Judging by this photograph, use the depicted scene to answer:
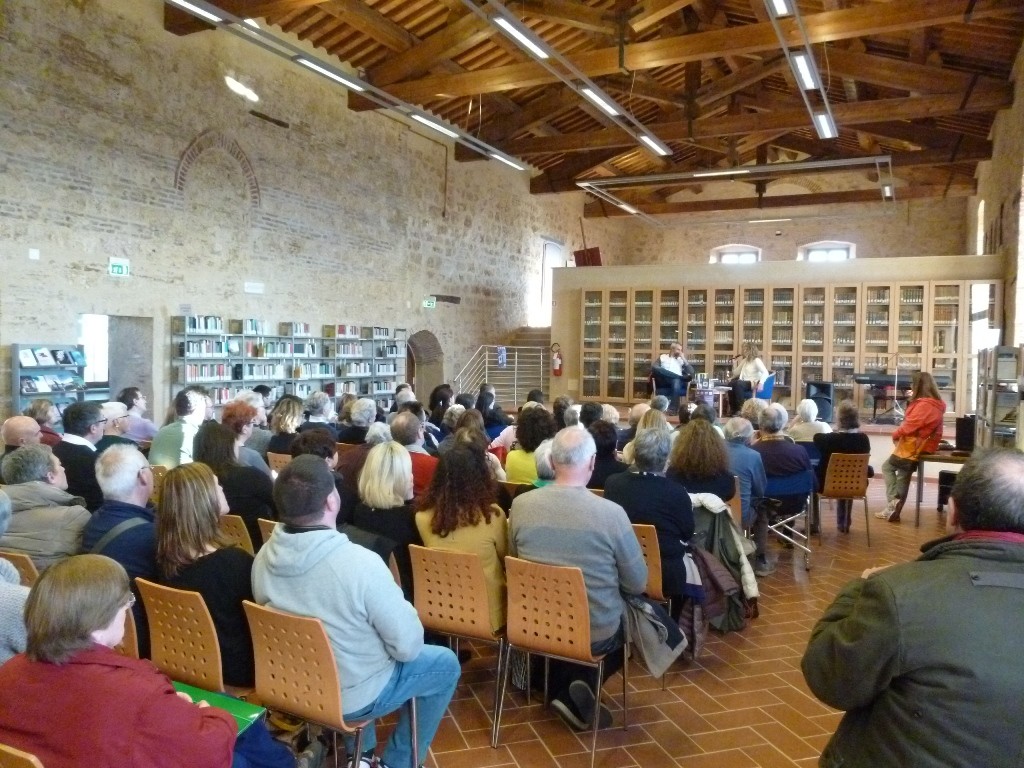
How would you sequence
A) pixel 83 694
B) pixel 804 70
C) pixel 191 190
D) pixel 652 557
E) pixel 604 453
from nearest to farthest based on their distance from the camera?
pixel 83 694 → pixel 652 557 → pixel 604 453 → pixel 804 70 → pixel 191 190

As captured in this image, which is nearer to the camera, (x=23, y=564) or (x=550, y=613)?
(x=23, y=564)

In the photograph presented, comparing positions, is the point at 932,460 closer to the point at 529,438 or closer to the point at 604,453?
the point at 604,453

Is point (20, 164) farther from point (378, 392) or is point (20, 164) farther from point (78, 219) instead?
point (378, 392)

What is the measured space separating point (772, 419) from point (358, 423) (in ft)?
10.6

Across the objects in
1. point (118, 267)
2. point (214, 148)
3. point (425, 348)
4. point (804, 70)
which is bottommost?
point (425, 348)

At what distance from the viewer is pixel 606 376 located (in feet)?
52.6

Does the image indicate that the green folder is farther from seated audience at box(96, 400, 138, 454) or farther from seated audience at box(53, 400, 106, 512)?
seated audience at box(96, 400, 138, 454)

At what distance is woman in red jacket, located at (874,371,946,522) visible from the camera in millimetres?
7172

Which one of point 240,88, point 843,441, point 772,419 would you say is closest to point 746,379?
point 843,441

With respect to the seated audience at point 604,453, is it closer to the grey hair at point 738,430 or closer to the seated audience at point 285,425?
the grey hair at point 738,430

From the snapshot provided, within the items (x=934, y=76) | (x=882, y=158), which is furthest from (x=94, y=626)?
(x=882, y=158)

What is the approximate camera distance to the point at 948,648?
150cm

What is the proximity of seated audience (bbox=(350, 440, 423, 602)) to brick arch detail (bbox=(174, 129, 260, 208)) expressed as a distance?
24.5ft

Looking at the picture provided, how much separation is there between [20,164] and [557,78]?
6.29m
